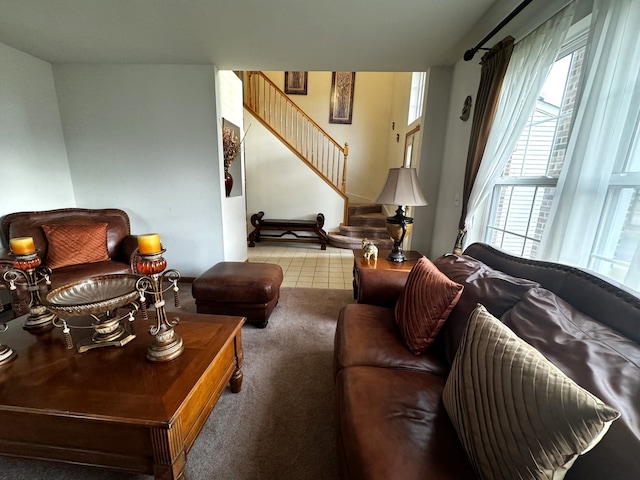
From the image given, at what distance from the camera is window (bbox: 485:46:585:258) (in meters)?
1.42

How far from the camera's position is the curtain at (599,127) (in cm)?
104

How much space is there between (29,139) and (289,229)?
3419 mm

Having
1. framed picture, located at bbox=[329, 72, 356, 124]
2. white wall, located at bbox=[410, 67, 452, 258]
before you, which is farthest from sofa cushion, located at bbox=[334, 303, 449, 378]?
framed picture, located at bbox=[329, 72, 356, 124]

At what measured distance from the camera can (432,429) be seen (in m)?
0.87

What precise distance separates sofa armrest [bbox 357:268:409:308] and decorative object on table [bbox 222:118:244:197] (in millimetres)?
2304

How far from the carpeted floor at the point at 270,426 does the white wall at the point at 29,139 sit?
255 cm

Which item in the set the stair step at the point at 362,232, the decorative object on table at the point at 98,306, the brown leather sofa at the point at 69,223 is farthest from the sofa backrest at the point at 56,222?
the stair step at the point at 362,232

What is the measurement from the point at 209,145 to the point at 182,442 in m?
2.81

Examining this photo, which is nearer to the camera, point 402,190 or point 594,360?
point 594,360

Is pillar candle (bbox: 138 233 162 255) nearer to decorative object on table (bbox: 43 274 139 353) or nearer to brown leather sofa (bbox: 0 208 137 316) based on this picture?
decorative object on table (bbox: 43 274 139 353)

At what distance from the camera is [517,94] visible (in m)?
1.59

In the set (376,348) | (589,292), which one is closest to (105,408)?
(376,348)

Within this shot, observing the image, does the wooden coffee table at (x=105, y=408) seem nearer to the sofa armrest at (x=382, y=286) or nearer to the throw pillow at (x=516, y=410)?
the throw pillow at (x=516, y=410)

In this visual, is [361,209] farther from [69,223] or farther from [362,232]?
[69,223]
